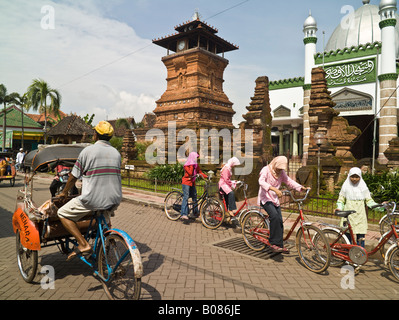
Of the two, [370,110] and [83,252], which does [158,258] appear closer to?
[83,252]

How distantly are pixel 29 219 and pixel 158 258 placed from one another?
7.31 ft

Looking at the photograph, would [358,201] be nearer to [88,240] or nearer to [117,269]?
[117,269]

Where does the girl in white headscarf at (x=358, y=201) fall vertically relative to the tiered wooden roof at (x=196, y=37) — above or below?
below

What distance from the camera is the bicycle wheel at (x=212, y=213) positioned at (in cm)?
690

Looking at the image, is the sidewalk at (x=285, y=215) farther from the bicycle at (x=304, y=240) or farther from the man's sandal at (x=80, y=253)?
the man's sandal at (x=80, y=253)

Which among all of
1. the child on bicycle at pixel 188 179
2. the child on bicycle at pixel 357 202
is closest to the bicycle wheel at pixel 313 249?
the child on bicycle at pixel 357 202

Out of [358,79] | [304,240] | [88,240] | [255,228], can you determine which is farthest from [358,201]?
[358,79]

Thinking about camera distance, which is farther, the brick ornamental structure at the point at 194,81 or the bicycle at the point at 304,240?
the brick ornamental structure at the point at 194,81

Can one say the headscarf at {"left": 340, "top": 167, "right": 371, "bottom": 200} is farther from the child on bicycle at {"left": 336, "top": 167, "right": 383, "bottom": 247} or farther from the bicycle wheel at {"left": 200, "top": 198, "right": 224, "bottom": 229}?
the bicycle wheel at {"left": 200, "top": 198, "right": 224, "bottom": 229}

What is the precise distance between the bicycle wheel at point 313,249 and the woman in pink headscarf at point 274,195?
37 cm

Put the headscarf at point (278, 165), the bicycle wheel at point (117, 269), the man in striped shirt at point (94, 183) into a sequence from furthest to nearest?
the headscarf at point (278, 165)
the man in striped shirt at point (94, 183)
the bicycle wheel at point (117, 269)

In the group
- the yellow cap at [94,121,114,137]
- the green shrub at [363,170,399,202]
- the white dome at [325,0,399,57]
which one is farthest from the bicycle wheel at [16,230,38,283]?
the white dome at [325,0,399,57]

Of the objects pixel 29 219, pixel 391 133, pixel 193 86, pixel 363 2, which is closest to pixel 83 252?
pixel 29 219

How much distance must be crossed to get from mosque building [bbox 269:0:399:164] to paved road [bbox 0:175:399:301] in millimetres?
15311
